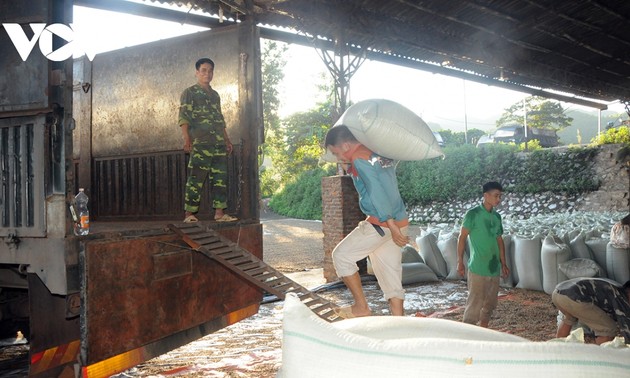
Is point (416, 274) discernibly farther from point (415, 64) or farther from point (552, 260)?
point (415, 64)

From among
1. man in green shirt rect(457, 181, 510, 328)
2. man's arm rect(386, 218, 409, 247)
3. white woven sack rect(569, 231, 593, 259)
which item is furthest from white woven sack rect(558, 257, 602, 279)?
man's arm rect(386, 218, 409, 247)

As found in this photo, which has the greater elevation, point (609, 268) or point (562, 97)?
point (562, 97)

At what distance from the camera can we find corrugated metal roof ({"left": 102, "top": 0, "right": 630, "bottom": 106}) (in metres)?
7.44

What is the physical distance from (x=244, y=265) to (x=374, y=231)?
35.2 inches

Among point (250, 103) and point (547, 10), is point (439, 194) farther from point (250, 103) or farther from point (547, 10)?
point (250, 103)

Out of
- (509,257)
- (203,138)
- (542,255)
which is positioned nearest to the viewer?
(203,138)

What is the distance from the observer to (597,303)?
10.8 feet

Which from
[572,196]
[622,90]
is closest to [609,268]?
[572,196]

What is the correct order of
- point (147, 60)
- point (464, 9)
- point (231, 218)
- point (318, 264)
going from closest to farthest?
point (231, 218) → point (147, 60) → point (464, 9) → point (318, 264)

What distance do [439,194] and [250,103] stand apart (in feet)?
44.7

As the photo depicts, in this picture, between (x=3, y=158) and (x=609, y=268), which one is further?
(x=609, y=268)

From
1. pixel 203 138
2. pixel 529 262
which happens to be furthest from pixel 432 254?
pixel 203 138

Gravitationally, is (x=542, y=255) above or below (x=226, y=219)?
below

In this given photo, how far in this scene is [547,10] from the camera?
7.93 m
